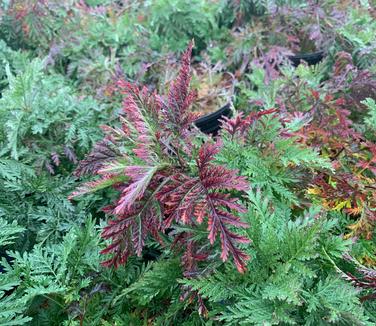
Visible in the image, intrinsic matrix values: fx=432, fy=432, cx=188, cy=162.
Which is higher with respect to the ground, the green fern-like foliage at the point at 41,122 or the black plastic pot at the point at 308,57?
the green fern-like foliage at the point at 41,122

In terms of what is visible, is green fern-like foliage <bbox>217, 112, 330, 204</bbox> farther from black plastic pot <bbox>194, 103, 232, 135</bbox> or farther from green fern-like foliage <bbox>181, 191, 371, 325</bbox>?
black plastic pot <bbox>194, 103, 232, 135</bbox>

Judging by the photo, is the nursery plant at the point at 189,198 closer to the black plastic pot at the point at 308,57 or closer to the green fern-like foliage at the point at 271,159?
the green fern-like foliage at the point at 271,159

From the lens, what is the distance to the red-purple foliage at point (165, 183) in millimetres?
953

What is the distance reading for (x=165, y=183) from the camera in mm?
1055

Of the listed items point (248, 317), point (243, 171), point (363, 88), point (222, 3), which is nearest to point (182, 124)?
point (243, 171)

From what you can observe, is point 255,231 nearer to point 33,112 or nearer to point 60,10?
point 33,112

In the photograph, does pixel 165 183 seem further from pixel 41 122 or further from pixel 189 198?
pixel 41 122

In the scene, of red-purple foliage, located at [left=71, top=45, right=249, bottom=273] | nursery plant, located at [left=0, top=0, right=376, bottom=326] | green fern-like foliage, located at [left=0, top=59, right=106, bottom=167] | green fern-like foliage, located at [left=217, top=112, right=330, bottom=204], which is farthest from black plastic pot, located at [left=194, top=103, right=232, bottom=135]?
red-purple foliage, located at [left=71, top=45, right=249, bottom=273]

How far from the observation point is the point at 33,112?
60.4 inches

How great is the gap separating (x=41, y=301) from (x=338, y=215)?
90cm

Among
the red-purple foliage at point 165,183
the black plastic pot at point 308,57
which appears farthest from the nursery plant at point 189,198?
the black plastic pot at point 308,57

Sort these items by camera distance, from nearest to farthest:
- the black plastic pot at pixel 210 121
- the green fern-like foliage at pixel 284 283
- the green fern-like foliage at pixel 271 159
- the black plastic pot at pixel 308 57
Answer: the green fern-like foliage at pixel 284 283 < the green fern-like foliage at pixel 271 159 < the black plastic pot at pixel 210 121 < the black plastic pot at pixel 308 57

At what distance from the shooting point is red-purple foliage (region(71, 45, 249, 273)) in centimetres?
95

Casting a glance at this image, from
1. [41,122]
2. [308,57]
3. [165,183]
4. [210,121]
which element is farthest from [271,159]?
[308,57]
